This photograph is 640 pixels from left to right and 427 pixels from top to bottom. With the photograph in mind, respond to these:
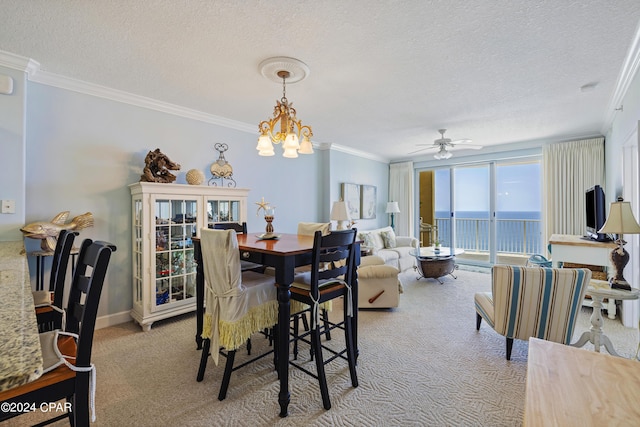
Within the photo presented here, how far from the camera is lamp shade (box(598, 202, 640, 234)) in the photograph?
7.05 ft

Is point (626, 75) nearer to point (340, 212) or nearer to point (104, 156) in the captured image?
point (340, 212)

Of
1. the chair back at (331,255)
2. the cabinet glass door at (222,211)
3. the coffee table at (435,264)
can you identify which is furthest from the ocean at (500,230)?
the chair back at (331,255)

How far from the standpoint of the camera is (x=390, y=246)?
579cm

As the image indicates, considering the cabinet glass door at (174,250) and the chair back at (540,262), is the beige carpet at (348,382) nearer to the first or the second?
the cabinet glass door at (174,250)

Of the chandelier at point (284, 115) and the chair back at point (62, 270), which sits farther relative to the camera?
the chandelier at point (284, 115)

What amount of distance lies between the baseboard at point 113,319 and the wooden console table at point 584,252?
5.02 metres

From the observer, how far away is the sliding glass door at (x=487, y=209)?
18.8 ft

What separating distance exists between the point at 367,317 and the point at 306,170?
280 cm

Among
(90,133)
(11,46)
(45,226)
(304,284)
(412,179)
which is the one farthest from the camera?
(412,179)

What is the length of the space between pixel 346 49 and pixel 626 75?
2530 mm

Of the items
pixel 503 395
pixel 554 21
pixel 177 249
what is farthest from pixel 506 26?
pixel 177 249

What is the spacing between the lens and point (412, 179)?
6691mm

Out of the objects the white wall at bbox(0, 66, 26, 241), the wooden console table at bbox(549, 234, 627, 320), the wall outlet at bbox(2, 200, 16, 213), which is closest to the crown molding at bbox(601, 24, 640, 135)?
the wooden console table at bbox(549, 234, 627, 320)

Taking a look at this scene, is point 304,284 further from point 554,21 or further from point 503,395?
point 554,21
